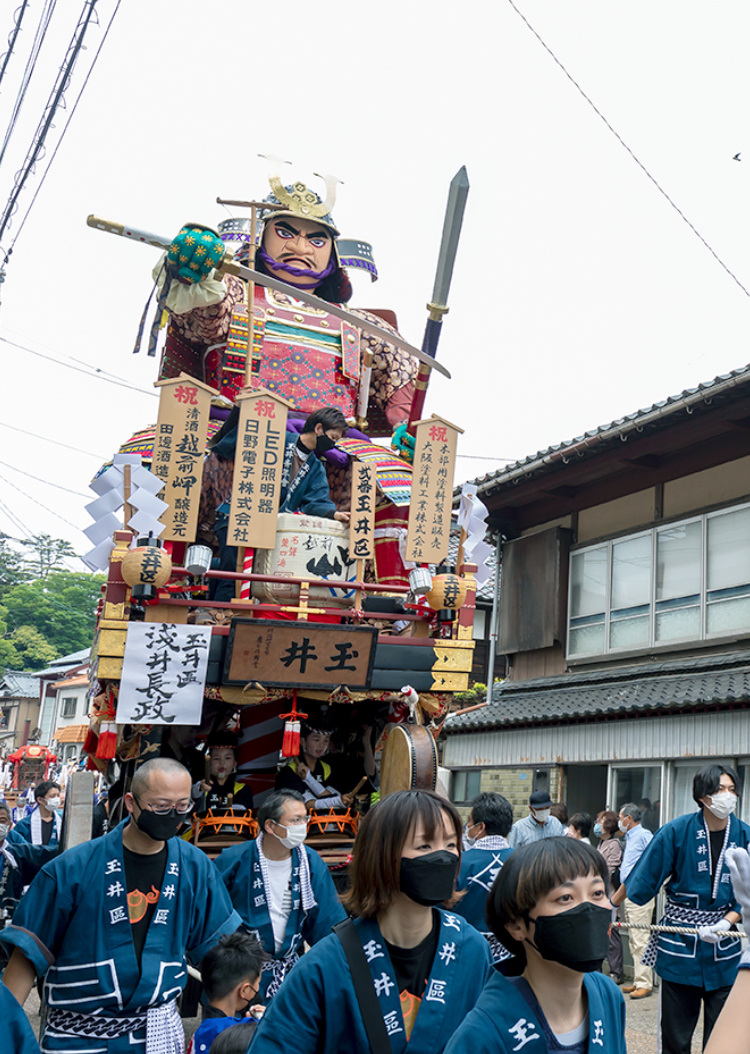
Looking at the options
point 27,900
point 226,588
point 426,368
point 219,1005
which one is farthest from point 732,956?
point 426,368

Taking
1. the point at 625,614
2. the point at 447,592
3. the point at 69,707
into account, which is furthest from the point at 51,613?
the point at 447,592

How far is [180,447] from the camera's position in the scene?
724 centimetres

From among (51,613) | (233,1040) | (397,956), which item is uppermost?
(51,613)

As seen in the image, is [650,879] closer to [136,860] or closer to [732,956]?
[732,956]

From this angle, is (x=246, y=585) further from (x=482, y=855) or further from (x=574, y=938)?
(x=574, y=938)

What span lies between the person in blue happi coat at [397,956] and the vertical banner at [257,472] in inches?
182

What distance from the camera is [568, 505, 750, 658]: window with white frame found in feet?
35.2

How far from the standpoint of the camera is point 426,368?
8820 mm

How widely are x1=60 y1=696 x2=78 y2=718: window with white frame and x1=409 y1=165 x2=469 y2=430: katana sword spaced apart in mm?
37905

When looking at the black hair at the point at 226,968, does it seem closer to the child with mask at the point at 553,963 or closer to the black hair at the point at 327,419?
the child with mask at the point at 553,963

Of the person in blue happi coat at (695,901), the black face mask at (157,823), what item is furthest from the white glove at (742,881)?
the person in blue happi coat at (695,901)

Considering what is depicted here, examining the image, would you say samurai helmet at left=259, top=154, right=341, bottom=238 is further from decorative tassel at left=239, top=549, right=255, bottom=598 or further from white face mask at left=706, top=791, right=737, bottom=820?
white face mask at left=706, top=791, right=737, bottom=820

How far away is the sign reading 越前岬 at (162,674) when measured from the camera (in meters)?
6.57

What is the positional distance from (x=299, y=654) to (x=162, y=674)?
96cm
